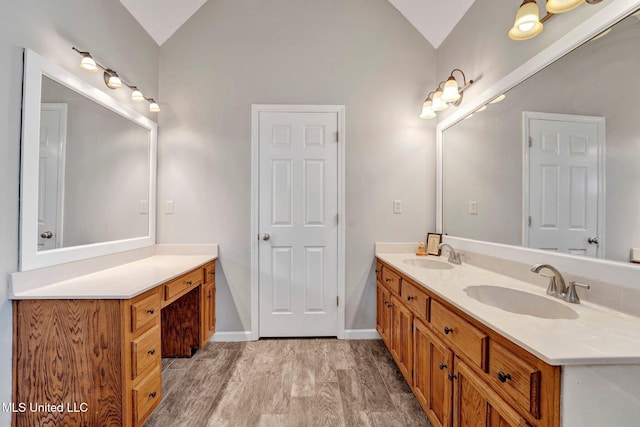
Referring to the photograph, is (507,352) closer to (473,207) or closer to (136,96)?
(473,207)

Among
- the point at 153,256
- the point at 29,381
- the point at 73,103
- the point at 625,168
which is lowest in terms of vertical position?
the point at 29,381

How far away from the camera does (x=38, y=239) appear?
138 cm

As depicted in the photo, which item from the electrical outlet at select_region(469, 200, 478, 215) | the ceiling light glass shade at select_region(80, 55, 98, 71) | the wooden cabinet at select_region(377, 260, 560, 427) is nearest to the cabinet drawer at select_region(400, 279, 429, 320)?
the wooden cabinet at select_region(377, 260, 560, 427)

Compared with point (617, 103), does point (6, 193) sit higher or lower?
lower

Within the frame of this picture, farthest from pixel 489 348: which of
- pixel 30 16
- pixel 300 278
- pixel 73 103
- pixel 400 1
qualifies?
pixel 400 1

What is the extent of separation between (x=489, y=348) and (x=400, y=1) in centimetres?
279

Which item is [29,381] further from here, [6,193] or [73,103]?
[73,103]

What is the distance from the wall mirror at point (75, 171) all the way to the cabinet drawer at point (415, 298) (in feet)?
6.50

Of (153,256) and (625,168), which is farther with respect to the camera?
(153,256)

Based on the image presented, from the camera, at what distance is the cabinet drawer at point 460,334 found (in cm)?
101

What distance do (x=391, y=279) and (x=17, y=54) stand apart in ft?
8.03

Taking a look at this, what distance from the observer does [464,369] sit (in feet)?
3.70

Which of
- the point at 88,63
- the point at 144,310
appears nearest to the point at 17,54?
the point at 88,63

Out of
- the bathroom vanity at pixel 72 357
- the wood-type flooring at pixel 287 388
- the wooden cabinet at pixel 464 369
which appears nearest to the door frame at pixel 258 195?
the wood-type flooring at pixel 287 388
